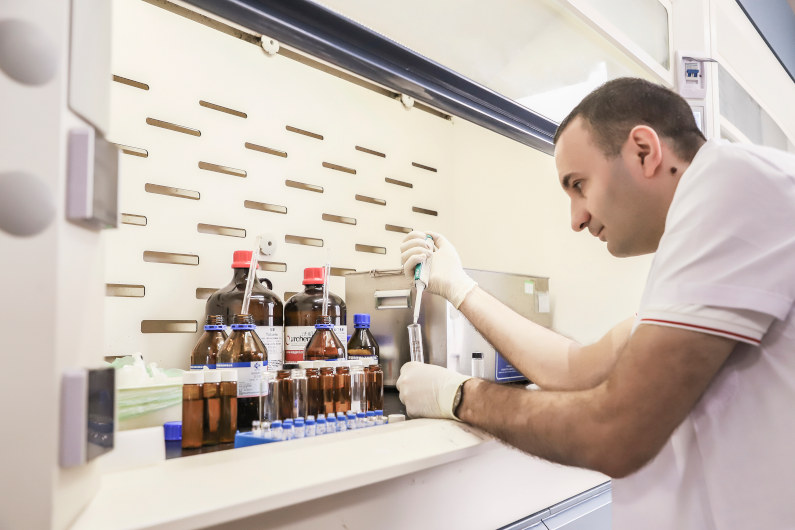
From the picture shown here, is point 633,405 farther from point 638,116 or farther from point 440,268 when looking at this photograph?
point 440,268

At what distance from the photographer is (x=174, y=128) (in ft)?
5.52

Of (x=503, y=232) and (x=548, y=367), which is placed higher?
(x=503, y=232)

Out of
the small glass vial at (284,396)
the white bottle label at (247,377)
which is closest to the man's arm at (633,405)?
the small glass vial at (284,396)

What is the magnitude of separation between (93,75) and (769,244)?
0.96 metres

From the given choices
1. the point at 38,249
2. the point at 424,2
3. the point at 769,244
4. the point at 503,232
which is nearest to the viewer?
the point at 38,249

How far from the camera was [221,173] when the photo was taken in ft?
5.85

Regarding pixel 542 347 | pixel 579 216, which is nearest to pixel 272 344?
pixel 542 347

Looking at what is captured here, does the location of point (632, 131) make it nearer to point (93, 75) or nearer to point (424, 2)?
point (424, 2)

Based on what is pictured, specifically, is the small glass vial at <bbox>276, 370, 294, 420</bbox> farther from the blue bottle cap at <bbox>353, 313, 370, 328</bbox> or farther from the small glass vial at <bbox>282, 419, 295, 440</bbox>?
the blue bottle cap at <bbox>353, 313, 370, 328</bbox>

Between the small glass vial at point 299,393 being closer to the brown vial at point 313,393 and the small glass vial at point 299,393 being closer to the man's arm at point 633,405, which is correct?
the brown vial at point 313,393

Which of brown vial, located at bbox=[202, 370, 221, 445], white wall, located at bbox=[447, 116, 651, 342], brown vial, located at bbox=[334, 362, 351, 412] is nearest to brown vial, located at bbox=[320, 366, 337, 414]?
brown vial, located at bbox=[334, 362, 351, 412]

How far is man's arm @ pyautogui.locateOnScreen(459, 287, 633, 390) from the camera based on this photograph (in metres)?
1.44

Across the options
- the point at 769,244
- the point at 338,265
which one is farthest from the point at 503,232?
the point at 769,244

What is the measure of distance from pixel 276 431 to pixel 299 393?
0.14 m
